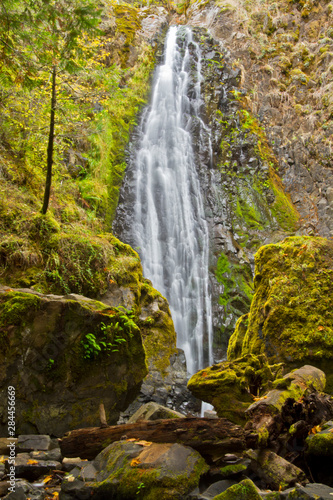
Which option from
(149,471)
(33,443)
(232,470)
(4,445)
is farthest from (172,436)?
(4,445)

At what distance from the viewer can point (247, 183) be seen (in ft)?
53.8

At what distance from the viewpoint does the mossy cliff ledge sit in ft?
14.4

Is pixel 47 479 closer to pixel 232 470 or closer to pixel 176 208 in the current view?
pixel 232 470

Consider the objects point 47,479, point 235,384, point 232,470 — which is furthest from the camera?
point 235,384

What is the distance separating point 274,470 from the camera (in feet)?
9.48

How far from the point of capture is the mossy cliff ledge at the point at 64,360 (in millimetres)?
4379

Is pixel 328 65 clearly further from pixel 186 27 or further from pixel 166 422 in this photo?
pixel 166 422

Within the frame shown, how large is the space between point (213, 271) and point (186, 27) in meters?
18.0

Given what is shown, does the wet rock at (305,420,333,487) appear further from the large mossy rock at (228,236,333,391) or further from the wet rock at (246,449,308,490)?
the large mossy rock at (228,236,333,391)

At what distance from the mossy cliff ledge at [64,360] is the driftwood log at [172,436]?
1328 mm

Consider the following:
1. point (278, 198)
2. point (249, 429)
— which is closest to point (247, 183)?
point (278, 198)

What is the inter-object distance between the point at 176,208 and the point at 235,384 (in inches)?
408

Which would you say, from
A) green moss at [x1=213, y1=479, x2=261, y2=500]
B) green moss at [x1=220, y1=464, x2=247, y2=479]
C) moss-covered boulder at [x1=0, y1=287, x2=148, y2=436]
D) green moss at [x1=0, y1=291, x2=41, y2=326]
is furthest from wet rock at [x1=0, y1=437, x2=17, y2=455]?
green moss at [x1=213, y1=479, x2=261, y2=500]

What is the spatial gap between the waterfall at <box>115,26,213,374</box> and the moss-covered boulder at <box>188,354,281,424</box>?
5736 millimetres
